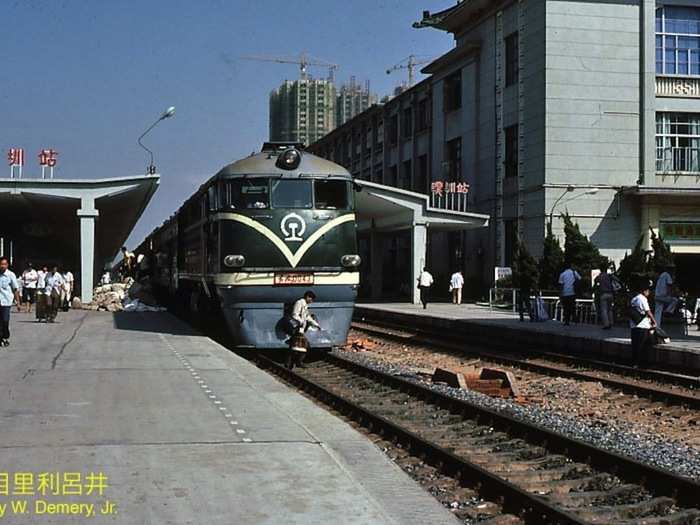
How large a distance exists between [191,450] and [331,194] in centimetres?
982

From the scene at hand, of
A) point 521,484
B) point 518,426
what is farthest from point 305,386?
point 521,484

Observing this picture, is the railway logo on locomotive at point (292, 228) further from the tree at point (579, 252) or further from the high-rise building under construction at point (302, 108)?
the high-rise building under construction at point (302, 108)

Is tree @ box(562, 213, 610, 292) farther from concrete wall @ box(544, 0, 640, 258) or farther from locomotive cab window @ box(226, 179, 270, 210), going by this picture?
locomotive cab window @ box(226, 179, 270, 210)

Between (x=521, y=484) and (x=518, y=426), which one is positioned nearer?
(x=521, y=484)

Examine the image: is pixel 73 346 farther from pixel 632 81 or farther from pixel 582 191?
pixel 632 81

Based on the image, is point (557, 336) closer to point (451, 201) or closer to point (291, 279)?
point (291, 279)

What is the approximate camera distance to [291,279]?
1628 cm

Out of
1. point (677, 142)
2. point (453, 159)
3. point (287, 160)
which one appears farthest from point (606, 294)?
point (453, 159)

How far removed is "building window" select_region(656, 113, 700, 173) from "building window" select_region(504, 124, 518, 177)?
227 inches

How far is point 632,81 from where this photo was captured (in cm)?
3772

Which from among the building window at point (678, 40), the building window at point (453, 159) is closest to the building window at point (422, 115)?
the building window at point (453, 159)

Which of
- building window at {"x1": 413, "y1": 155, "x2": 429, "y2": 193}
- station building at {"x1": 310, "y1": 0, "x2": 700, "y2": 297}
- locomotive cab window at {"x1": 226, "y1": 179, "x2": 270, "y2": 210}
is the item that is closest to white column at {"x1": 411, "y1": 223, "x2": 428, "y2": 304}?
station building at {"x1": 310, "y1": 0, "x2": 700, "y2": 297}

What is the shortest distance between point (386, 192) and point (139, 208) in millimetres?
12037

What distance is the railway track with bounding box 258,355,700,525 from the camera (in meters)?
6.50
